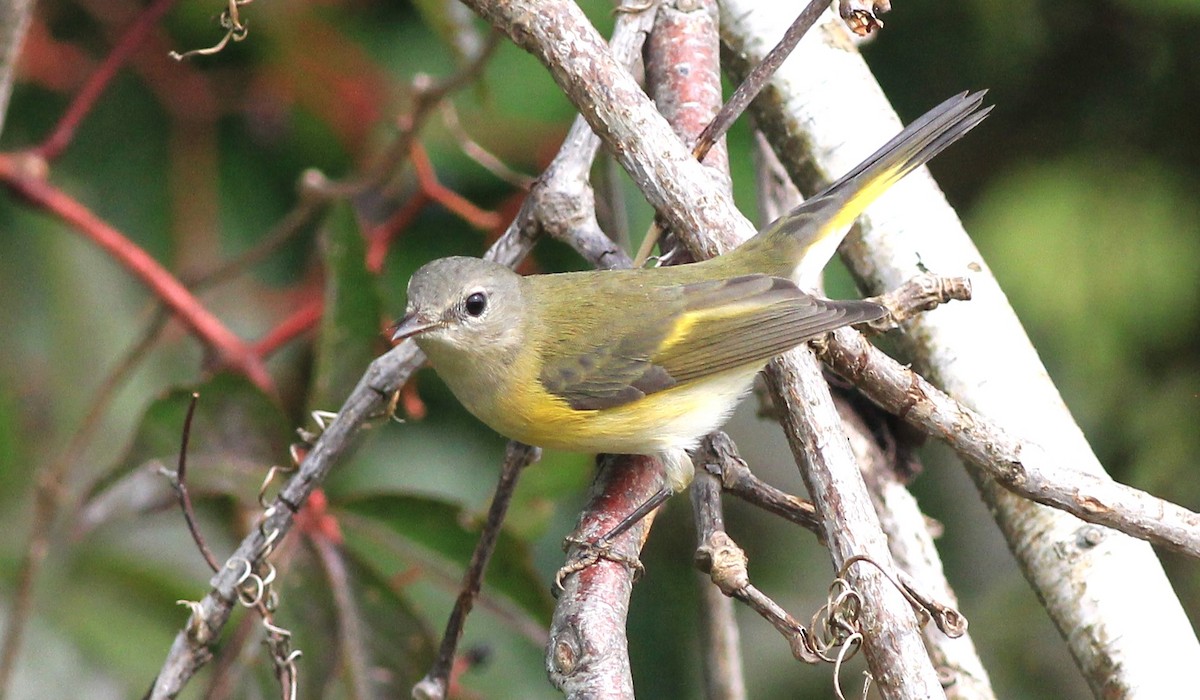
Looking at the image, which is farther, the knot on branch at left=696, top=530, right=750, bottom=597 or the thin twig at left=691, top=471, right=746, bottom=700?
the thin twig at left=691, top=471, right=746, bottom=700

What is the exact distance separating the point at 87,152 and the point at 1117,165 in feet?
9.32

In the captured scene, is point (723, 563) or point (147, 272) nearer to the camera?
point (723, 563)

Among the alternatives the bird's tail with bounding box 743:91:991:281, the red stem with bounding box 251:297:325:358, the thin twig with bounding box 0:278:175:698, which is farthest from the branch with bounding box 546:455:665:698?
the thin twig with bounding box 0:278:175:698

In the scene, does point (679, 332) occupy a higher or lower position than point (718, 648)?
higher

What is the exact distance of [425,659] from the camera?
2.15 m

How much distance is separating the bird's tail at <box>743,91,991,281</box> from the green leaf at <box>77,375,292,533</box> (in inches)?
39.2

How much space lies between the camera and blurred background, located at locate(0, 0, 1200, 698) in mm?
2994

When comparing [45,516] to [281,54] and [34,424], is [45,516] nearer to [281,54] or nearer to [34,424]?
[34,424]

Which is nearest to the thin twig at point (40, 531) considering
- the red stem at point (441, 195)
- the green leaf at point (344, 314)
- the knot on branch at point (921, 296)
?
the green leaf at point (344, 314)

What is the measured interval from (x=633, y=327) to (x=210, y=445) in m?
0.84

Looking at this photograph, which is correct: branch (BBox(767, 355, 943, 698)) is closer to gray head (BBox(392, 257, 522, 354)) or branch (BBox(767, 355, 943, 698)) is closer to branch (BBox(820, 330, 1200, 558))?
branch (BBox(820, 330, 1200, 558))

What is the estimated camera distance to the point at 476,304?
2176 mm

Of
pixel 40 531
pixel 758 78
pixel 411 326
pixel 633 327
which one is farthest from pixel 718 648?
pixel 40 531

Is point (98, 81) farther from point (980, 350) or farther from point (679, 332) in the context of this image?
point (980, 350)
